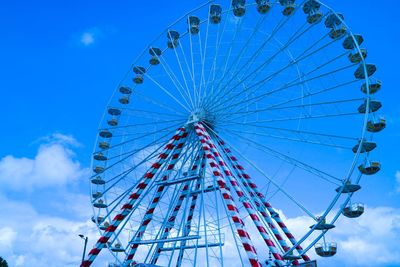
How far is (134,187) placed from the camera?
23.0 m

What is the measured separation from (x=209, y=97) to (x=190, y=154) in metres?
3.26

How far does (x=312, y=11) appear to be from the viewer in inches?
866

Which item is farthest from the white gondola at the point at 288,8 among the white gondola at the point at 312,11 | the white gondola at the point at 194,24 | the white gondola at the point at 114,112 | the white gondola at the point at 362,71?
the white gondola at the point at 114,112

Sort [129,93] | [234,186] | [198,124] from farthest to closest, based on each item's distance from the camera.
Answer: [129,93] < [198,124] < [234,186]

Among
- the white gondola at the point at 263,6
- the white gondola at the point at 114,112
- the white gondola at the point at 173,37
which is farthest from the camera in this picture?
the white gondola at the point at 114,112

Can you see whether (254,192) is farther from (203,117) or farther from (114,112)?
(114,112)

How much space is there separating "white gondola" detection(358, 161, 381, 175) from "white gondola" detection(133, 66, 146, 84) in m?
14.6

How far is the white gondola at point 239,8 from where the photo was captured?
24.4 m

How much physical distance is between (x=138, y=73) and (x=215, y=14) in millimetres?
6191

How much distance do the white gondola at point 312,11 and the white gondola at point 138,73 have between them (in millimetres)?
10836

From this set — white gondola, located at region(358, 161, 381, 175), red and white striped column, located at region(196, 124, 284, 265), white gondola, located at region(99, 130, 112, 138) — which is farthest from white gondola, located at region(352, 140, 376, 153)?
white gondola, located at region(99, 130, 112, 138)

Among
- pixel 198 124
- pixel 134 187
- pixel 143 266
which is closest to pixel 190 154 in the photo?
pixel 198 124

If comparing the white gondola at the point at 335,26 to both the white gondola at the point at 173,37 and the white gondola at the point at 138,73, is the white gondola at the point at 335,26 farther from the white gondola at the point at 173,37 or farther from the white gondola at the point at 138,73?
the white gondola at the point at 138,73

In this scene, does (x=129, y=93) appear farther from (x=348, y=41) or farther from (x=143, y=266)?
(x=348, y=41)
